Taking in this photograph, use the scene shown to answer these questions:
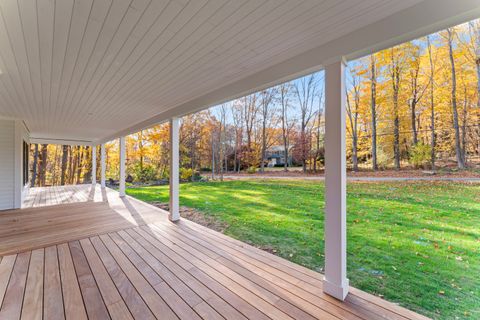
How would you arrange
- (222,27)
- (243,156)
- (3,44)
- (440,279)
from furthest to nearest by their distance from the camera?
(243,156) < (440,279) < (3,44) < (222,27)

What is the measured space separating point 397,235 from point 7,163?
8.73 metres

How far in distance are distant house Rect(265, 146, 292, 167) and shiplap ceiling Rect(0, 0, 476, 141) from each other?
24.1 ft

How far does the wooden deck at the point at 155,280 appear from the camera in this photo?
161 centimetres

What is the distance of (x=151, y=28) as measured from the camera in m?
1.58

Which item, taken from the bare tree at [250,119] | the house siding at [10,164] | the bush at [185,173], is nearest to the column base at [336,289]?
the house siding at [10,164]

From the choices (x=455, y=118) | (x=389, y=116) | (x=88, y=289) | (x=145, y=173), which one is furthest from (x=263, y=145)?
(x=88, y=289)

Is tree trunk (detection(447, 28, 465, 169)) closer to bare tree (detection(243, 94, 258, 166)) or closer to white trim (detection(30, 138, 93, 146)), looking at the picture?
bare tree (detection(243, 94, 258, 166))

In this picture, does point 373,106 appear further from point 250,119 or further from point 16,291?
point 16,291

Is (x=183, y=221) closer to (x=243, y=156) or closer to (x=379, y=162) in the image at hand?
(x=379, y=162)

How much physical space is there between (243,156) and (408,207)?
8427 millimetres

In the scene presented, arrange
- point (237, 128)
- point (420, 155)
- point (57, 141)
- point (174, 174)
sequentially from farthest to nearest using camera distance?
point (237, 128), point (57, 141), point (420, 155), point (174, 174)

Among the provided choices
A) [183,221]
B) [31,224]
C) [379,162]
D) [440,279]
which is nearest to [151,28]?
[183,221]

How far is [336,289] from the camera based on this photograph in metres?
1.77

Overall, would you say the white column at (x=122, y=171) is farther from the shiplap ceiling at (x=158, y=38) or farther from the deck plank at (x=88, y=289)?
the deck plank at (x=88, y=289)
